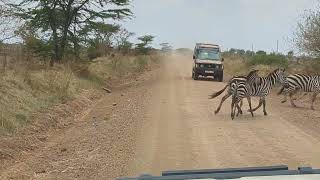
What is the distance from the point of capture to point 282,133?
46.3 feet

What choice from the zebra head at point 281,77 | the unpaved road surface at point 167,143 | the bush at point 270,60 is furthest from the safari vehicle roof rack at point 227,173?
the bush at point 270,60

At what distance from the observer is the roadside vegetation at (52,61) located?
16622mm

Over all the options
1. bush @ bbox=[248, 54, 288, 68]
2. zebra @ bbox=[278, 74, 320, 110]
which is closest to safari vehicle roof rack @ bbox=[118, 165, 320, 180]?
zebra @ bbox=[278, 74, 320, 110]

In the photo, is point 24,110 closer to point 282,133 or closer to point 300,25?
point 282,133

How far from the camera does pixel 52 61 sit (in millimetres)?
30391

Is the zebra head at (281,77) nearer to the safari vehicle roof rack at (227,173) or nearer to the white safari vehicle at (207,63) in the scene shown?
the white safari vehicle at (207,63)

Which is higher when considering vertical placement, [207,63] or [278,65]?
[207,63]

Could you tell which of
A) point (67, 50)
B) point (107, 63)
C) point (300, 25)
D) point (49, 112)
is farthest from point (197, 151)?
point (107, 63)

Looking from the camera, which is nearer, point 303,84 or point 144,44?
point 303,84

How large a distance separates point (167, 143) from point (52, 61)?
19151 mm

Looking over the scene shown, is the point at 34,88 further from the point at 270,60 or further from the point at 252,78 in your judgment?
the point at 270,60

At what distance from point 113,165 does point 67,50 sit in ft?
77.3

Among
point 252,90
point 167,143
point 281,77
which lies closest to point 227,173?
point 167,143

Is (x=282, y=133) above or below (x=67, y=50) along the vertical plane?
below
